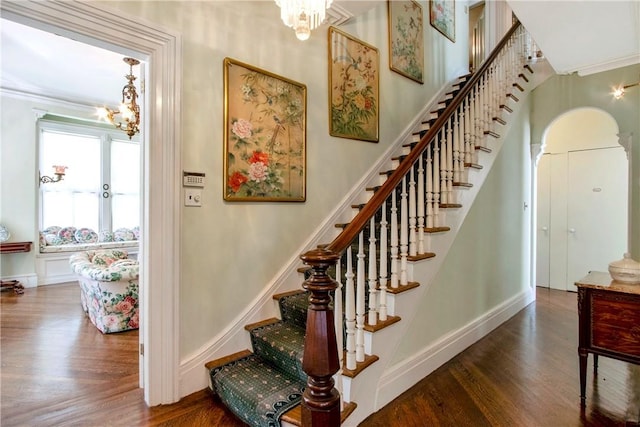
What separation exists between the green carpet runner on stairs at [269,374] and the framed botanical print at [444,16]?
418 cm

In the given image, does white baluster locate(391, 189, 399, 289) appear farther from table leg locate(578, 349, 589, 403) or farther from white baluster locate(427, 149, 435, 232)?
table leg locate(578, 349, 589, 403)

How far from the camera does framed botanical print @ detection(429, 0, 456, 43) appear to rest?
4.33 m

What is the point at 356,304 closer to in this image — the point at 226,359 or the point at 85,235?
the point at 226,359

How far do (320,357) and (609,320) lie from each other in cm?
188

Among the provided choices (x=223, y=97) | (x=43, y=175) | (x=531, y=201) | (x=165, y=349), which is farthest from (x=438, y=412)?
(x=43, y=175)

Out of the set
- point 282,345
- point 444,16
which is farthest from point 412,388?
point 444,16

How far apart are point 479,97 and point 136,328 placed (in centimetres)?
409

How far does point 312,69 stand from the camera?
277 centimetres

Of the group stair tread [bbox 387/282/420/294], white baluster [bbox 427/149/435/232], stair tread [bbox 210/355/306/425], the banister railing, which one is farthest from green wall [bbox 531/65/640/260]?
stair tread [bbox 210/355/306/425]

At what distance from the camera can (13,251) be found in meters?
4.59

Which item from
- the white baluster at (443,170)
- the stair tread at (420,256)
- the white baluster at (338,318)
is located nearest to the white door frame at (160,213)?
the white baluster at (338,318)

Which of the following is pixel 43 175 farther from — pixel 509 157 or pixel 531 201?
pixel 531 201

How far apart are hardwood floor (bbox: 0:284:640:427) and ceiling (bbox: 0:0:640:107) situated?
223cm

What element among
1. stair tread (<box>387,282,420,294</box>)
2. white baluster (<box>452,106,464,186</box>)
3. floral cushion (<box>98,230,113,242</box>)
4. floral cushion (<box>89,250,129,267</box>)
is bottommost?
floral cushion (<box>89,250,129,267</box>)
